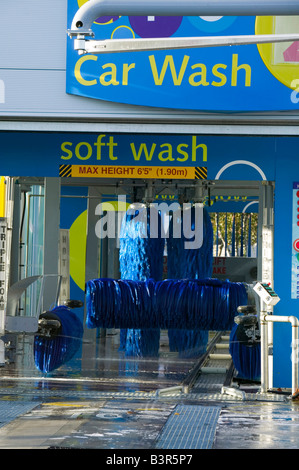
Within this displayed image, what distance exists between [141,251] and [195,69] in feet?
9.40

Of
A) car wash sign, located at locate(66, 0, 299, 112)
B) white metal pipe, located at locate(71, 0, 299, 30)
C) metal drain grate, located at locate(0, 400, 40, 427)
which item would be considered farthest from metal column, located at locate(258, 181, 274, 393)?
white metal pipe, located at locate(71, 0, 299, 30)

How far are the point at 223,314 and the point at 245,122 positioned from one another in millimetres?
2599

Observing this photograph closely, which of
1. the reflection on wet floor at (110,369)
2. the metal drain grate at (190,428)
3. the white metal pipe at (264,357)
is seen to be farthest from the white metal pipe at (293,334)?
the reflection on wet floor at (110,369)

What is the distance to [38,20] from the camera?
8.36 meters

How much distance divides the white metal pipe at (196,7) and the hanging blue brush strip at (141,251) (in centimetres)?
589

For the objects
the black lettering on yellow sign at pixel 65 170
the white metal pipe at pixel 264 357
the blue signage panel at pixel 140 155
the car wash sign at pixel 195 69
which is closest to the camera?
the white metal pipe at pixel 264 357

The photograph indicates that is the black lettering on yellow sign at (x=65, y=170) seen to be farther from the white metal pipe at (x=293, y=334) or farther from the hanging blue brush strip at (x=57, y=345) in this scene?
the white metal pipe at (x=293, y=334)

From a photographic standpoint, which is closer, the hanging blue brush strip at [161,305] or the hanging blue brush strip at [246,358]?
the hanging blue brush strip at [246,358]

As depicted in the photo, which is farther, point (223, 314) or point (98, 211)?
point (98, 211)

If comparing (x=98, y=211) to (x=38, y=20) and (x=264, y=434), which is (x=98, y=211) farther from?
(x=264, y=434)

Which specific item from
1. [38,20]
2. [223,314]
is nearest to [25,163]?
[38,20]

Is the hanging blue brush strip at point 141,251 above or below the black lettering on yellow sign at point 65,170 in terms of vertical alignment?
below

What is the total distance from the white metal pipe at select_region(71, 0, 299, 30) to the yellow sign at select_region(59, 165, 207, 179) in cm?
415

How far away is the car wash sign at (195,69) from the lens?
820 cm
